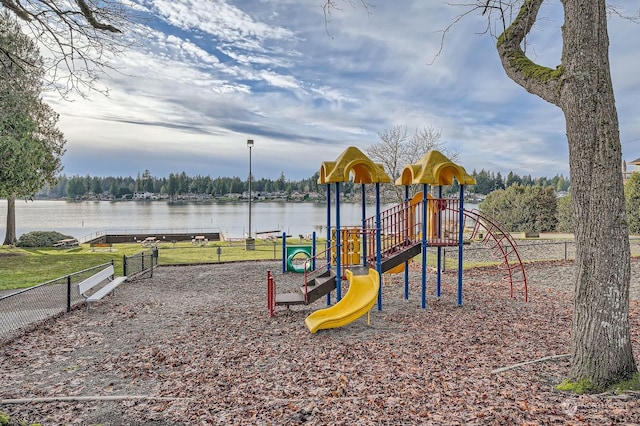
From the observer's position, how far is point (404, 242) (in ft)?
31.9

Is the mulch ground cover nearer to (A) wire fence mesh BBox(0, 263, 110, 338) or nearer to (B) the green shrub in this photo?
(A) wire fence mesh BBox(0, 263, 110, 338)

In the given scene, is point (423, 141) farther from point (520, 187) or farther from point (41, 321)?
point (41, 321)

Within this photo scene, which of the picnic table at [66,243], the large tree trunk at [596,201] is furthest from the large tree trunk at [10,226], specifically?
the large tree trunk at [596,201]

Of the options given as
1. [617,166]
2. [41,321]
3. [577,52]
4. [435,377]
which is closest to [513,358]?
[435,377]

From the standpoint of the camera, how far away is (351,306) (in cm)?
761

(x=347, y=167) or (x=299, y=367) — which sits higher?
(x=347, y=167)

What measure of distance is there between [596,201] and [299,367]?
4339mm

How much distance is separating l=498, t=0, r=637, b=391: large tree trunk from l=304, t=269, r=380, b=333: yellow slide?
3715 mm

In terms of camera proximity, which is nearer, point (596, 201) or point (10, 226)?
point (596, 201)

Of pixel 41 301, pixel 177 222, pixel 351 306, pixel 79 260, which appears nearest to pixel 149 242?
pixel 79 260

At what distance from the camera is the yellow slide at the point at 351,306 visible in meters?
7.36

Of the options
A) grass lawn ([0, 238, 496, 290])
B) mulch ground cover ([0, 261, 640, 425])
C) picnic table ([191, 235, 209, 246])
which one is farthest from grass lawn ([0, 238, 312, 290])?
mulch ground cover ([0, 261, 640, 425])

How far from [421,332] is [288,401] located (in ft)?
11.1

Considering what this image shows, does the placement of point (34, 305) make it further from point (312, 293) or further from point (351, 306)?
point (351, 306)
